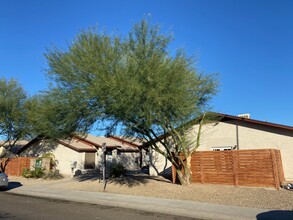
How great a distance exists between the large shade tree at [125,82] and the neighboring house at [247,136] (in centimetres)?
611

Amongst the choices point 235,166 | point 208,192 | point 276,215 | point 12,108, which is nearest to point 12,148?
point 12,108

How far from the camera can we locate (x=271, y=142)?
1966 cm

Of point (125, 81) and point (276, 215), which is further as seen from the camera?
point (125, 81)

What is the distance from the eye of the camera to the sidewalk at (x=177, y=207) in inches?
405

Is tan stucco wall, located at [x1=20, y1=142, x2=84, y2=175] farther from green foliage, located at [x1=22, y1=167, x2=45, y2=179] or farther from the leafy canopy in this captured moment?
the leafy canopy

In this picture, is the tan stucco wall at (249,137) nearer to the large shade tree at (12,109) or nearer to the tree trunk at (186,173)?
the tree trunk at (186,173)

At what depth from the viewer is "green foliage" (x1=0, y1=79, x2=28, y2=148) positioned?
30.6m

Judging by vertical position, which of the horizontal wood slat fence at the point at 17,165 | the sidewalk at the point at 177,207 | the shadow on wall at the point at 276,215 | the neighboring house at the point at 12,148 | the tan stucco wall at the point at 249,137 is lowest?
the shadow on wall at the point at 276,215

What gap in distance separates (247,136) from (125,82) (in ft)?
35.8

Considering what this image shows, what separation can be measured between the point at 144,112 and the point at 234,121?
9.69 meters

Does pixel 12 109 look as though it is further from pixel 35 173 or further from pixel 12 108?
pixel 35 173

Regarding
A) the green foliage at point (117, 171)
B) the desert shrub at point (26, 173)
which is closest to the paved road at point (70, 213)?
the green foliage at point (117, 171)

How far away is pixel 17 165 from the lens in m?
29.6

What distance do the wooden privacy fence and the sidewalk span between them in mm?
4855
